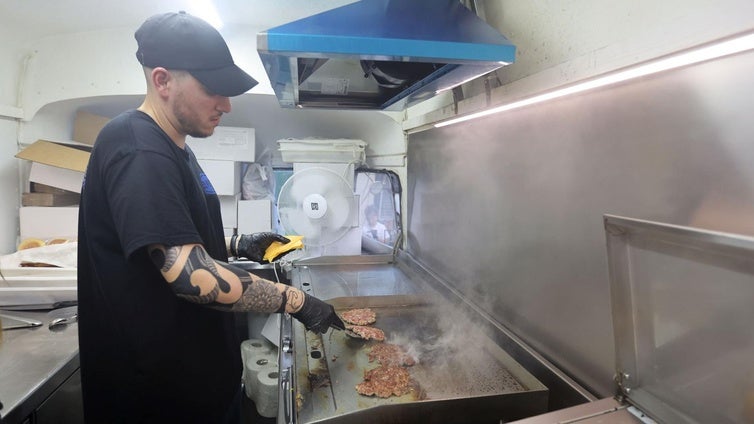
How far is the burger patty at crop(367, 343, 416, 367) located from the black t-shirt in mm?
584

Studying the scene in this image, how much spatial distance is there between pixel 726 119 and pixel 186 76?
57.2 inches

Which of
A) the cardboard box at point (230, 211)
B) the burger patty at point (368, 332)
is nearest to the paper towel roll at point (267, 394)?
the burger patty at point (368, 332)

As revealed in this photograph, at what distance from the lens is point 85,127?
3.25 metres

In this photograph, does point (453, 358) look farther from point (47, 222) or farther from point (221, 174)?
point (47, 222)

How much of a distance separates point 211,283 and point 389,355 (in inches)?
28.5

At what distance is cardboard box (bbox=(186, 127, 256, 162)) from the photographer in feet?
11.0

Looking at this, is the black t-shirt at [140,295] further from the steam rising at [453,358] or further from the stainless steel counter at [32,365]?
the steam rising at [453,358]

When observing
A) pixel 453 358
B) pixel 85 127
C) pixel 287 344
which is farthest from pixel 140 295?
pixel 85 127

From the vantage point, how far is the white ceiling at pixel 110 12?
2.46m

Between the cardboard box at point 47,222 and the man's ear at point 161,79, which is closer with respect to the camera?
the man's ear at point 161,79

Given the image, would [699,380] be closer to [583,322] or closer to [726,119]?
[583,322]

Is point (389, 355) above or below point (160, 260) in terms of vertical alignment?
below

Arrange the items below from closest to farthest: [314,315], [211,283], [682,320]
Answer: [682,320] → [211,283] → [314,315]

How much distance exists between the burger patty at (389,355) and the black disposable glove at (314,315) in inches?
8.3
